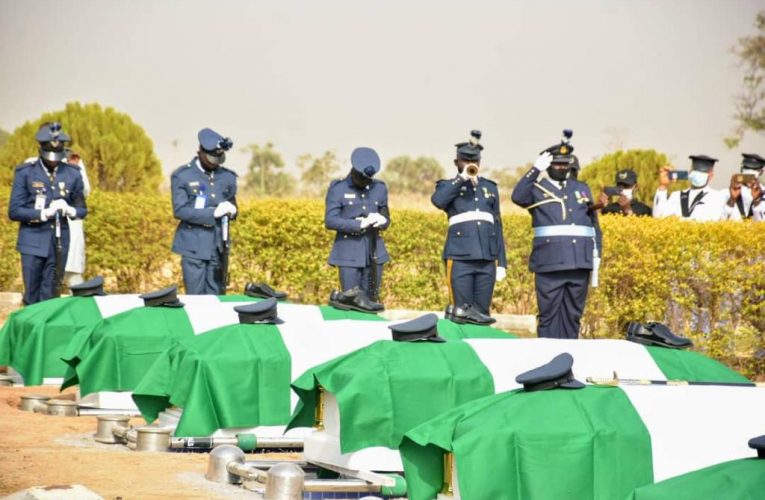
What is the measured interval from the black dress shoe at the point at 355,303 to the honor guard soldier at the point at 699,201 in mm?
6056

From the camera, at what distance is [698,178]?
1582 centimetres

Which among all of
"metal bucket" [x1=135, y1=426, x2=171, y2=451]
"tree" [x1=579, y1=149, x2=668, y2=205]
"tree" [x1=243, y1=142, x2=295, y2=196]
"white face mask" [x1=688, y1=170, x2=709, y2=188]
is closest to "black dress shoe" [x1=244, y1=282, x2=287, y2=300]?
"metal bucket" [x1=135, y1=426, x2=171, y2=451]

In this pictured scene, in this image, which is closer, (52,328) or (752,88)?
(52,328)

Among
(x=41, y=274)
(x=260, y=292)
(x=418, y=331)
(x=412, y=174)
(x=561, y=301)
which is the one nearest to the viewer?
(x=418, y=331)

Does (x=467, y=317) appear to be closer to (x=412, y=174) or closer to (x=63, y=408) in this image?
(x=63, y=408)

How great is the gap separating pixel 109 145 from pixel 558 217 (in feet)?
55.0

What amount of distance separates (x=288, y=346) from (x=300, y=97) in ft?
70.4

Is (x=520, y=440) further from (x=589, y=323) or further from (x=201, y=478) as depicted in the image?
(x=589, y=323)

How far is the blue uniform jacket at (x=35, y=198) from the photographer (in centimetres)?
1398

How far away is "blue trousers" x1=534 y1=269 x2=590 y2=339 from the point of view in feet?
37.6

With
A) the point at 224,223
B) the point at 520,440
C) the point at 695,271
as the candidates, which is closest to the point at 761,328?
the point at 695,271

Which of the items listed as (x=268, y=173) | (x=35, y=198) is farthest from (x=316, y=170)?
(x=35, y=198)

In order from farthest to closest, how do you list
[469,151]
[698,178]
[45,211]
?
1. [698,178]
2. [45,211]
3. [469,151]

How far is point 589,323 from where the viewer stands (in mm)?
14727
